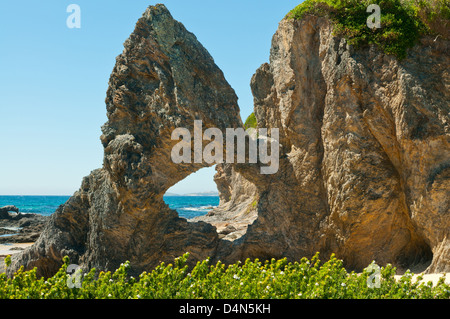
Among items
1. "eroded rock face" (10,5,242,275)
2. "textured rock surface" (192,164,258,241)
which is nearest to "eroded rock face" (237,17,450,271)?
"eroded rock face" (10,5,242,275)

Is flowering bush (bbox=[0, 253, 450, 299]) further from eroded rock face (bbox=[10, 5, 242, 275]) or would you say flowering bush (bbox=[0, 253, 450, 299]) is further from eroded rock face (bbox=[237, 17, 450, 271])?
eroded rock face (bbox=[10, 5, 242, 275])

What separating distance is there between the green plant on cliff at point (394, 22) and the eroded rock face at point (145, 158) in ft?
13.1

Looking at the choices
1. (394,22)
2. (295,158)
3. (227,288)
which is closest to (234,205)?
(295,158)

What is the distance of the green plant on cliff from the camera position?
1146 centimetres

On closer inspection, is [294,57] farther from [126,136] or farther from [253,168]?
[126,136]

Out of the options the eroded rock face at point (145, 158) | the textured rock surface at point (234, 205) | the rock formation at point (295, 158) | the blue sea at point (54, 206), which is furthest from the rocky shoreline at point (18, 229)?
the eroded rock face at point (145, 158)

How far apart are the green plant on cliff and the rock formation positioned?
0.31m

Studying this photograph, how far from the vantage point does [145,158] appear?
40.3ft

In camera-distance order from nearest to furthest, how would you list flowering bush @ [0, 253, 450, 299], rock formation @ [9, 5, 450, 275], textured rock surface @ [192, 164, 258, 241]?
1. flowering bush @ [0, 253, 450, 299]
2. rock formation @ [9, 5, 450, 275]
3. textured rock surface @ [192, 164, 258, 241]

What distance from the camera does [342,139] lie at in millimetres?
11930

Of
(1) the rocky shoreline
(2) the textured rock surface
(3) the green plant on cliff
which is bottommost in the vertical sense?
(1) the rocky shoreline

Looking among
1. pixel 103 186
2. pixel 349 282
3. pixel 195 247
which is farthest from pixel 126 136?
pixel 349 282

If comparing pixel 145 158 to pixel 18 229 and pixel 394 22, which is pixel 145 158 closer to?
pixel 394 22

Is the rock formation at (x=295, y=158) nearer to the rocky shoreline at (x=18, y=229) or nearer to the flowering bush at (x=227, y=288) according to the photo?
the flowering bush at (x=227, y=288)
